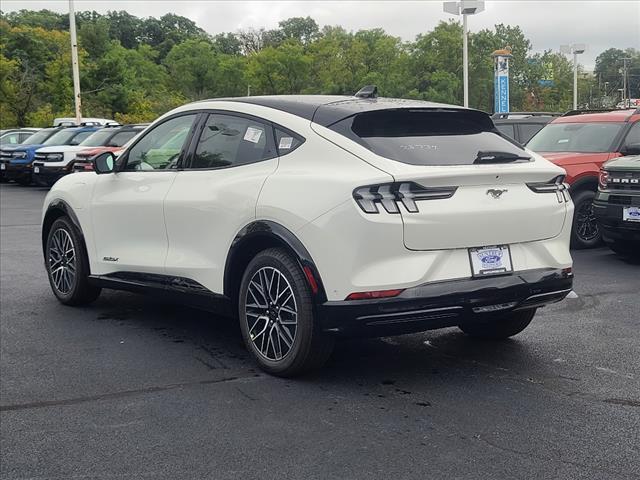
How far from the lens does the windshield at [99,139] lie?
2180 centimetres

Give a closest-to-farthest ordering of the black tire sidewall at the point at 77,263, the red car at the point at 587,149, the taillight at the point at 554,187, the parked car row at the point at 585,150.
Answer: the taillight at the point at 554,187 < the black tire sidewall at the point at 77,263 < the parked car row at the point at 585,150 < the red car at the point at 587,149

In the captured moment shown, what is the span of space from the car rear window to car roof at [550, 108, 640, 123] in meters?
6.49

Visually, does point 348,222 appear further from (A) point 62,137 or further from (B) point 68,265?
(A) point 62,137

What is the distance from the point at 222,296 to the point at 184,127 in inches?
56.2

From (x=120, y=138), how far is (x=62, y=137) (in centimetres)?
391

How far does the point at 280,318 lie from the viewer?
509cm

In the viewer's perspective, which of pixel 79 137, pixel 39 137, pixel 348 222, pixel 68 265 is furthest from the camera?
pixel 39 137

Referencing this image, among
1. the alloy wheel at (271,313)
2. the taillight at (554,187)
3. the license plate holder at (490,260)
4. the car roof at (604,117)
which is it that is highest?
the car roof at (604,117)

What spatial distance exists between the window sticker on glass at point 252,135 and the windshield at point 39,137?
2319 centimetres

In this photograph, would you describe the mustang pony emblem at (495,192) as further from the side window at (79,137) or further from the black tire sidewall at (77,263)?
the side window at (79,137)

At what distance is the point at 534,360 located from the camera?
18.0 ft

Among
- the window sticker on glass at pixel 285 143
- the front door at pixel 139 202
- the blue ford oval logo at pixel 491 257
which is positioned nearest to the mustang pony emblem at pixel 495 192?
the blue ford oval logo at pixel 491 257

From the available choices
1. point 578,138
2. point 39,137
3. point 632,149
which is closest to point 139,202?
point 632,149

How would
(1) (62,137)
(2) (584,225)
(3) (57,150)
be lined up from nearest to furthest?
1. (2) (584,225)
2. (3) (57,150)
3. (1) (62,137)
